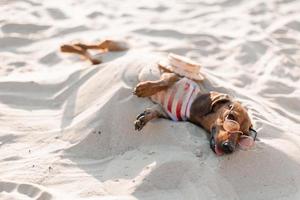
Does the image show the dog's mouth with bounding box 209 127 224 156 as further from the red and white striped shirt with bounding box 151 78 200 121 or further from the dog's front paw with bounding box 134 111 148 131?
the dog's front paw with bounding box 134 111 148 131

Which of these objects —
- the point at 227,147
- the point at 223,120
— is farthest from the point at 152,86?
the point at 227,147

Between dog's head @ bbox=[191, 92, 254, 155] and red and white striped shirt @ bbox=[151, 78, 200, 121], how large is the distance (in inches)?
1.5

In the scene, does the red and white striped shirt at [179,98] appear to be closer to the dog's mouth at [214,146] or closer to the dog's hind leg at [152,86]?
the dog's hind leg at [152,86]

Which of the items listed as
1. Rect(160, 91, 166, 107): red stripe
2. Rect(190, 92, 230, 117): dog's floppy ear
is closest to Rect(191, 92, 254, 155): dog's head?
Rect(190, 92, 230, 117): dog's floppy ear

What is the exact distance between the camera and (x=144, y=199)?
2621 mm

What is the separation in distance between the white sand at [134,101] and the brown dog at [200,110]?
81 mm

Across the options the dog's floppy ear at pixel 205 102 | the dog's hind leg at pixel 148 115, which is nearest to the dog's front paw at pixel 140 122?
the dog's hind leg at pixel 148 115

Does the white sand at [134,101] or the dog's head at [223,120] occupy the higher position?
the dog's head at [223,120]

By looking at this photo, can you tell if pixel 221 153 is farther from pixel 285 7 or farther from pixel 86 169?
pixel 285 7

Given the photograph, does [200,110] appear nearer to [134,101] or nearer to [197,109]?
[197,109]

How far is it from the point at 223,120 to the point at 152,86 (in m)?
0.45

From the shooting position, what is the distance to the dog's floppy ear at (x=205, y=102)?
2.88 m

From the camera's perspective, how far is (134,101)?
3.16 metres

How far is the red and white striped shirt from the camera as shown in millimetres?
2963
